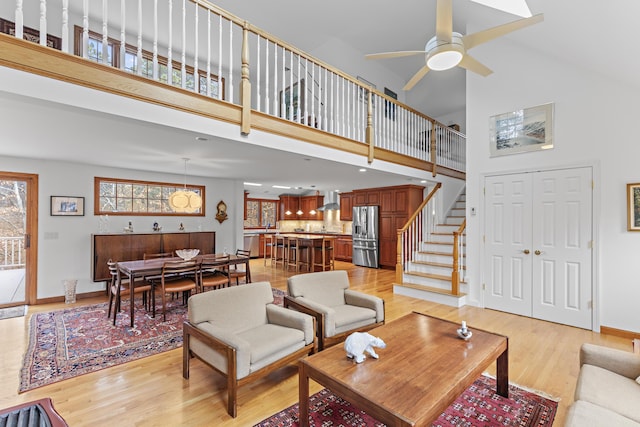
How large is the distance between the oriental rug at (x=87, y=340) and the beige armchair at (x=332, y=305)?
1.49 metres

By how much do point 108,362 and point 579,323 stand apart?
5599 millimetres

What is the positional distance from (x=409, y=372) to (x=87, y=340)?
3588mm

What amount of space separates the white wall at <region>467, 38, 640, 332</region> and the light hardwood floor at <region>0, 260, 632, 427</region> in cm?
69

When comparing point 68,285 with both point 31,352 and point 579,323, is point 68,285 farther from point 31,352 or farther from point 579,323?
point 579,323

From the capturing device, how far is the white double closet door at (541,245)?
3904 millimetres

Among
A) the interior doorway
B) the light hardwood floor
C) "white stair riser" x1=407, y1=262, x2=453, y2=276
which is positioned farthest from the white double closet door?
the interior doorway

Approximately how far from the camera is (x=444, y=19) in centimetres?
242

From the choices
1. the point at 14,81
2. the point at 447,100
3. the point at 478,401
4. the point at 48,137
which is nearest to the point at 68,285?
the point at 48,137

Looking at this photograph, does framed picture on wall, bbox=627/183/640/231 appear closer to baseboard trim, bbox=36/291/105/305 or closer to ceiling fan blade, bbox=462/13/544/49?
ceiling fan blade, bbox=462/13/544/49

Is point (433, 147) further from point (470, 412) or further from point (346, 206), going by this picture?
point (470, 412)

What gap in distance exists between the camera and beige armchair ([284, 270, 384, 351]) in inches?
115

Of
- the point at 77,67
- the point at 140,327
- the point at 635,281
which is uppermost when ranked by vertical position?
the point at 77,67

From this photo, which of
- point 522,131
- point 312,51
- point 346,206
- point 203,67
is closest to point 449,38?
point 522,131

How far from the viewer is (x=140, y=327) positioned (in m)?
3.79
